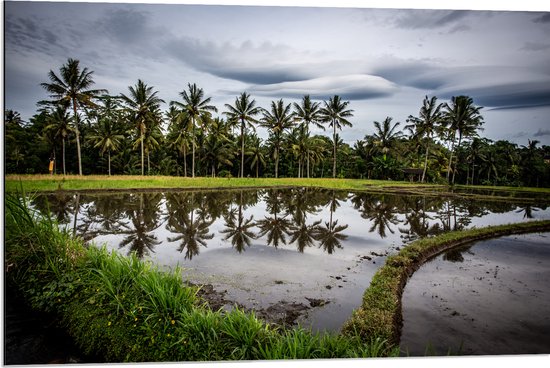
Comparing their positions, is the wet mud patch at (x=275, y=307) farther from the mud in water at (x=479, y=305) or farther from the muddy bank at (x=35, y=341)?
the muddy bank at (x=35, y=341)

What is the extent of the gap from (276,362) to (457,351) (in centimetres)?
193

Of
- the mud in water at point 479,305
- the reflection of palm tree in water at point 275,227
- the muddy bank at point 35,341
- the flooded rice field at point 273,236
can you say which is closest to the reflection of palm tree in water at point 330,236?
the flooded rice field at point 273,236

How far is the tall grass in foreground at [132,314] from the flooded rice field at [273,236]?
1.76ft

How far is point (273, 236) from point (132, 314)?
5390mm

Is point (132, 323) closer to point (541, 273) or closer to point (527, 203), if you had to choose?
point (541, 273)

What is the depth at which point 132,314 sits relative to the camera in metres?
2.96

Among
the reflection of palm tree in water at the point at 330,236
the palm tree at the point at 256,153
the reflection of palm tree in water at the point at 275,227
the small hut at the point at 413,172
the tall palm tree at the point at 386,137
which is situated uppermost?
the tall palm tree at the point at 386,137

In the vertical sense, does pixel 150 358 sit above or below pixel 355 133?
below

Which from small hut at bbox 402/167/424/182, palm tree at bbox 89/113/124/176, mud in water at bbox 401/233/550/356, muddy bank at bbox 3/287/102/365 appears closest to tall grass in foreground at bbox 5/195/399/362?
muddy bank at bbox 3/287/102/365

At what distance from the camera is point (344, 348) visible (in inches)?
111

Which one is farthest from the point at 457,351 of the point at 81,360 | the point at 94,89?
the point at 94,89

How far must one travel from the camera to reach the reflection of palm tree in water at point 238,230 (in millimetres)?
7441

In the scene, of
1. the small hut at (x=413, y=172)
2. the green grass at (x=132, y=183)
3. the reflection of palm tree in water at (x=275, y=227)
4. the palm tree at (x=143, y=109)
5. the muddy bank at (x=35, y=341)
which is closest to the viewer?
the muddy bank at (x=35, y=341)

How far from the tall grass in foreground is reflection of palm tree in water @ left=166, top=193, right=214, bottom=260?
2686 mm
